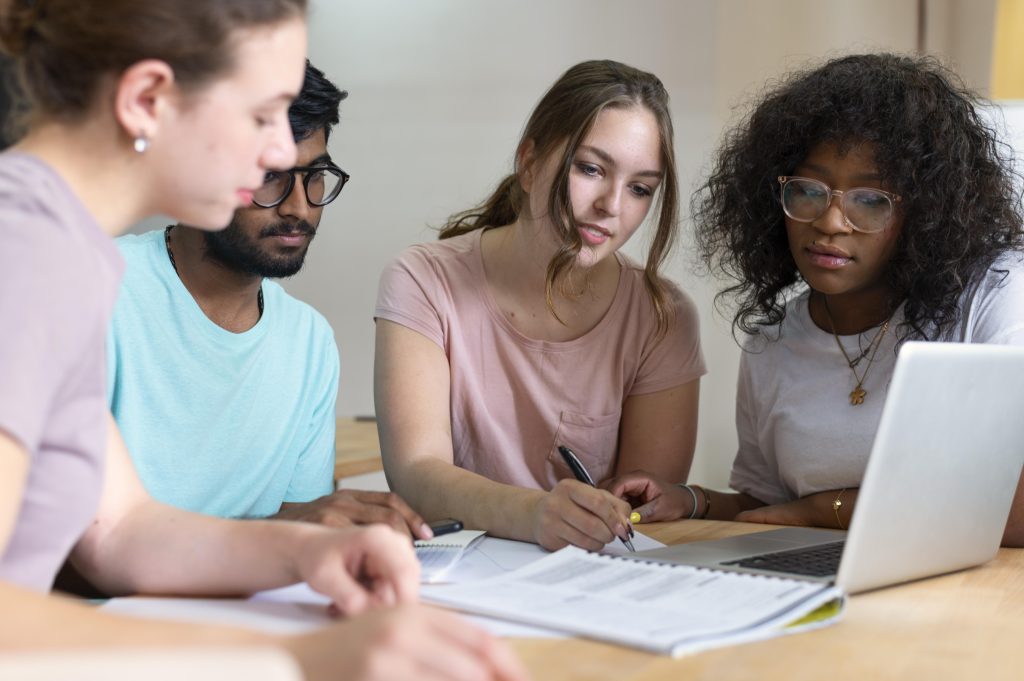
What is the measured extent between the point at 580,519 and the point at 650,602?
11.6 inches

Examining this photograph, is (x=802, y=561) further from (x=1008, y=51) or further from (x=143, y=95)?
(x=1008, y=51)

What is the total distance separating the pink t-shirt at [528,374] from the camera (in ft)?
5.75

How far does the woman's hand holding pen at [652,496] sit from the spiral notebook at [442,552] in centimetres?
29

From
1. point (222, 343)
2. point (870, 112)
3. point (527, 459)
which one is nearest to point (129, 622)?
point (222, 343)

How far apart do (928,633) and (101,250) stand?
730 millimetres

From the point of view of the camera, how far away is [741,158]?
183cm

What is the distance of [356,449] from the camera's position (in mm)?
2863

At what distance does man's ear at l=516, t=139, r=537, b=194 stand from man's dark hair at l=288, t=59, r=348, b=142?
0.29 m

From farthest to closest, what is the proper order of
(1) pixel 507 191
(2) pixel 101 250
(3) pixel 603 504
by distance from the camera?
(1) pixel 507 191 < (3) pixel 603 504 < (2) pixel 101 250

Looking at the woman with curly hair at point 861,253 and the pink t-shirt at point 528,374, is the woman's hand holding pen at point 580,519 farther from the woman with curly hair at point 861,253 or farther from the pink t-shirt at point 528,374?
the pink t-shirt at point 528,374

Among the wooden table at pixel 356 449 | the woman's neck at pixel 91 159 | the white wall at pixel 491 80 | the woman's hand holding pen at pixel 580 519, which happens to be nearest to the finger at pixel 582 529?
the woman's hand holding pen at pixel 580 519

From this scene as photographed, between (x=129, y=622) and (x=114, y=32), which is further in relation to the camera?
(x=114, y=32)

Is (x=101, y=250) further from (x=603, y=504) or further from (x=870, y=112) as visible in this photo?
(x=870, y=112)

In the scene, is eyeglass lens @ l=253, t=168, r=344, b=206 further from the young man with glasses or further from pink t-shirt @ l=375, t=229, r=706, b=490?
pink t-shirt @ l=375, t=229, r=706, b=490
